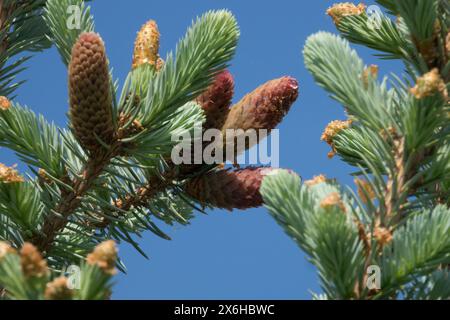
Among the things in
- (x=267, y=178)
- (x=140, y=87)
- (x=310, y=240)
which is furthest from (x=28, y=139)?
(x=310, y=240)

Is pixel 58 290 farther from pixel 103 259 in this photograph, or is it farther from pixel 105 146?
pixel 105 146

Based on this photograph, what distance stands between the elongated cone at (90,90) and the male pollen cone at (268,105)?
1.31ft

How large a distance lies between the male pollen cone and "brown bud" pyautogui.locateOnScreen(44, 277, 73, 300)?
989mm

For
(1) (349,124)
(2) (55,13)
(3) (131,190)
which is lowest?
(3) (131,190)

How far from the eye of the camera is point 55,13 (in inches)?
88.8

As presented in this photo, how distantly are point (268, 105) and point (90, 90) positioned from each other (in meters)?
0.52

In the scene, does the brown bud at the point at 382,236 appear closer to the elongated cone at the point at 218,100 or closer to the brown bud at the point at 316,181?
the brown bud at the point at 316,181

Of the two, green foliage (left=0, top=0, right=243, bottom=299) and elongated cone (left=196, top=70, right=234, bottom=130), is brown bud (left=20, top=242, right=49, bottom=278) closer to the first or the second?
green foliage (left=0, top=0, right=243, bottom=299)

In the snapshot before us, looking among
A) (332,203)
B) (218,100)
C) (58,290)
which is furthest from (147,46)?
(58,290)

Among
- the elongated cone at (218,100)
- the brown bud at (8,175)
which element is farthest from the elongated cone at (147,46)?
the brown bud at (8,175)

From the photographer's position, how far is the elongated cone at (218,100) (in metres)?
2.34

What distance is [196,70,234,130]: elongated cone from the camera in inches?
92.0

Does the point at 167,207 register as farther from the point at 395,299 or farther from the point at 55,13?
the point at 395,299
